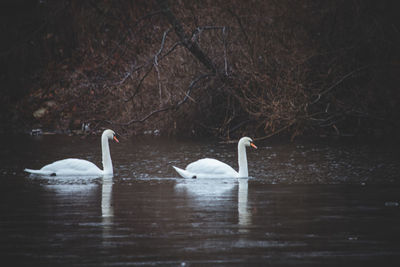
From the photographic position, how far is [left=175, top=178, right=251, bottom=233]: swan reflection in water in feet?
32.8

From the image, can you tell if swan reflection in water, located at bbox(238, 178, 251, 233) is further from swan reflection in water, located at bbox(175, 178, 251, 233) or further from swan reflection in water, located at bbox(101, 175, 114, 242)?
swan reflection in water, located at bbox(101, 175, 114, 242)

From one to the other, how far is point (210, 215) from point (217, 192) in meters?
2.85

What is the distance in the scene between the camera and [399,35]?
20656 mm

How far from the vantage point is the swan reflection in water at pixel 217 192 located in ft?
32.8

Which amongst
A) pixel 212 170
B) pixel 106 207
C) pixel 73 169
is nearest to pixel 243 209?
pixel 106 207

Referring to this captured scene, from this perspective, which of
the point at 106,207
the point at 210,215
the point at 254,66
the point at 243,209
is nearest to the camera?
the point at 210,215

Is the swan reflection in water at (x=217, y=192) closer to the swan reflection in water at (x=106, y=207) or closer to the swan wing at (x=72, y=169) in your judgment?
the swan reflection in water at (x=106, y=207)

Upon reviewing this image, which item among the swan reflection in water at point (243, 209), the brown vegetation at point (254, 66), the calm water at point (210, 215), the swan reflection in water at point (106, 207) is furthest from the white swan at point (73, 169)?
the brown vegetation at point (254, 66)

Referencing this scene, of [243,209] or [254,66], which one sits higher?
[254,66]

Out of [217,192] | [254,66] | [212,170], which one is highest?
[254,66]

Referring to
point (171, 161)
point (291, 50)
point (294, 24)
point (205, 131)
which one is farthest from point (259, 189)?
point (205, 131)

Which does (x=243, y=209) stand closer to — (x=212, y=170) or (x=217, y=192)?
(x=217, y=192)

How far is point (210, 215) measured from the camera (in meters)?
9.91

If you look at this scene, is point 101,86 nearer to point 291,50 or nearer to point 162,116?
point 162,116
